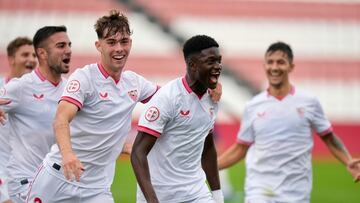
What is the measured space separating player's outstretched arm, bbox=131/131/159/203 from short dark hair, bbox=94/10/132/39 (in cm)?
93

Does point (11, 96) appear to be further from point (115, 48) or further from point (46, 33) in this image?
point (115, 48)

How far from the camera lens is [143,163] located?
6.66m

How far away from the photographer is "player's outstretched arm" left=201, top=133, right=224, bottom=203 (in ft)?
24.7

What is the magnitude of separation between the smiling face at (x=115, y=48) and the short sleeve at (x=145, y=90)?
0.44m

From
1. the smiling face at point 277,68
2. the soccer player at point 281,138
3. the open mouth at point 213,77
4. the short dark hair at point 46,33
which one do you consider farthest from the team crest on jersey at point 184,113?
the smiling face at point 277,68

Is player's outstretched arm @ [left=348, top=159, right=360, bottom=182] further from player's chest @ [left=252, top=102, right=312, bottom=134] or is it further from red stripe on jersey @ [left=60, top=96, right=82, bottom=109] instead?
red stripe on jersey @ [left=60, top=96, right=82, bottom=109]

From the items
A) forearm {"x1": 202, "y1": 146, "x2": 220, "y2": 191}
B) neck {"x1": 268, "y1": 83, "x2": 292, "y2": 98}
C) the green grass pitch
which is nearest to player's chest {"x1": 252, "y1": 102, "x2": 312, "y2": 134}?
neck {"x1": 268, "y1": 83, "x2": 292, "y2": 98}

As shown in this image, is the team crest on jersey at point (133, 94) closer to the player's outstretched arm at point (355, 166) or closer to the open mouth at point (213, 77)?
the open mouth at point (213, 77)

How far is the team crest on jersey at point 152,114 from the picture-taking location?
6828 mm

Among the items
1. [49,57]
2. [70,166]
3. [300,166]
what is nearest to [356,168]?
[300,166]

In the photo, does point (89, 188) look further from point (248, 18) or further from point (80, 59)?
point (248, 18)

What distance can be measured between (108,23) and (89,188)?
1.43 meters

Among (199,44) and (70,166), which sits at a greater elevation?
(199,44)

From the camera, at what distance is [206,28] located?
2881cm
